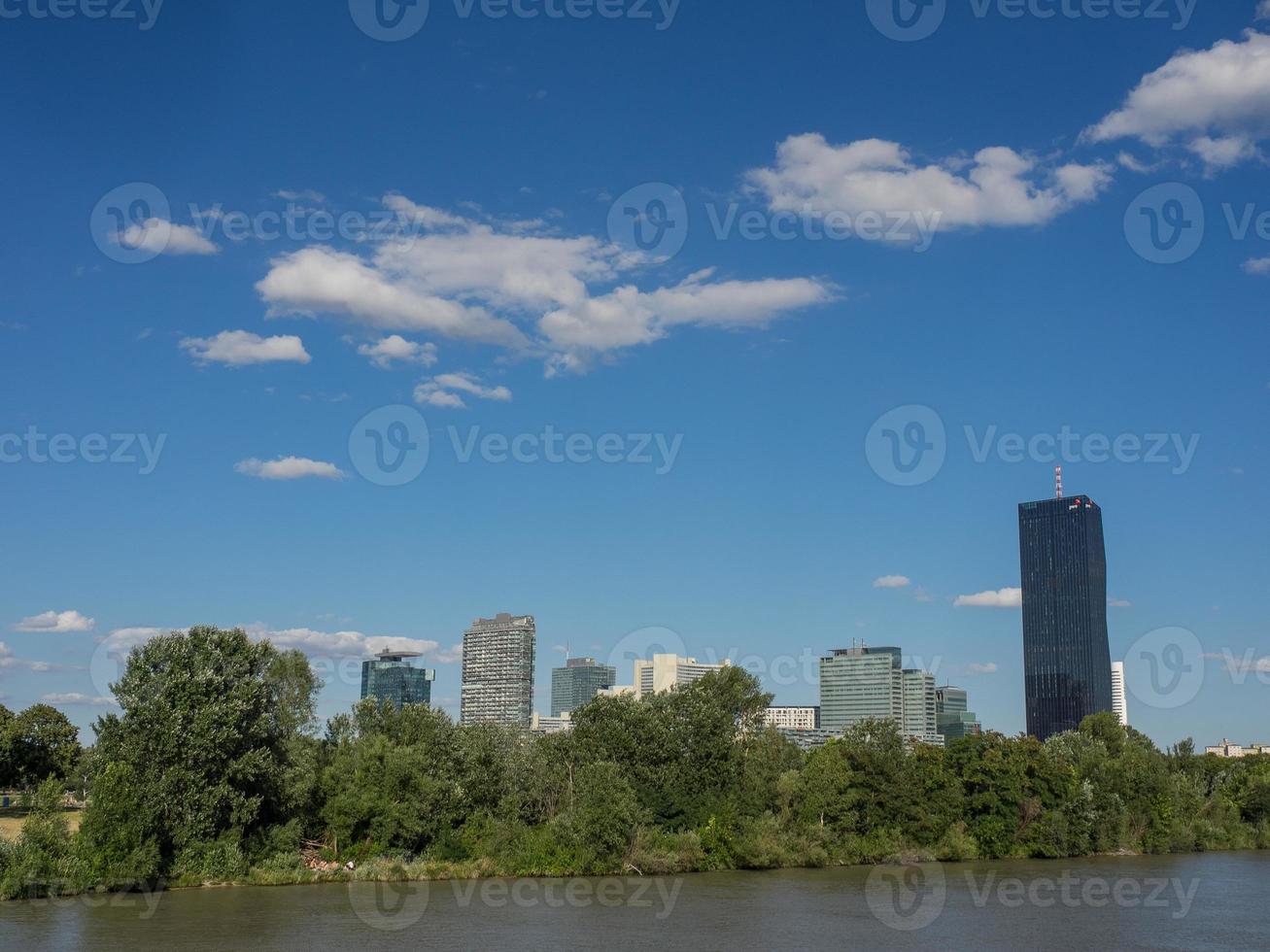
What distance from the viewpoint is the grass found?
211 feet

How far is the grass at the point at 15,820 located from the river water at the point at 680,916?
1606cm

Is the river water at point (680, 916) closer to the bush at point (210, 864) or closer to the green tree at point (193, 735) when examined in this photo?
the bush at point (210, 864)

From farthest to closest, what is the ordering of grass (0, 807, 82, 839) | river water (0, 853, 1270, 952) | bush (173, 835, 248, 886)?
1. grass (0, 807, 82, 839)
2. bush (173, 835, 248, 886)
3. river water (0, 853, 1270, 952)

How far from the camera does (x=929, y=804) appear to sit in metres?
79.2

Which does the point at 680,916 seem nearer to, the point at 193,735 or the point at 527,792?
the point at 527,792

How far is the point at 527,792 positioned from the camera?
6862cm

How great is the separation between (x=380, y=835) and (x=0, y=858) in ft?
60.8

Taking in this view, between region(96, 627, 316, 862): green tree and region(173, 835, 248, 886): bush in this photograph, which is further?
region(173, 835, 248, 886): bush

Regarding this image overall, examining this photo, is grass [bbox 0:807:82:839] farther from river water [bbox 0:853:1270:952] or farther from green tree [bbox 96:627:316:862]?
river water [bbox 0:853:1270:952]

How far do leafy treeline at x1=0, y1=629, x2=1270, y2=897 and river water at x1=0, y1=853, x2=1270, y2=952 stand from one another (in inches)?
100.0

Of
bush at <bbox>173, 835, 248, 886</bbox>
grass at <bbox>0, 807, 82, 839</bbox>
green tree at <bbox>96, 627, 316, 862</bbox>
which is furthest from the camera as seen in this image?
grass at <bbox>0, 807, 82, 839</bbox>

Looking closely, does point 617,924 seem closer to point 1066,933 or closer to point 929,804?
point 1066,933

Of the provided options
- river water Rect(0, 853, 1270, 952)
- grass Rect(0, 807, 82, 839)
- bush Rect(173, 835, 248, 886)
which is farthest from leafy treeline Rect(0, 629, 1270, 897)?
grass Rect(0, 807, 82, 839)

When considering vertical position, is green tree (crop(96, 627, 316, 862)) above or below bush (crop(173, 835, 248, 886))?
above
